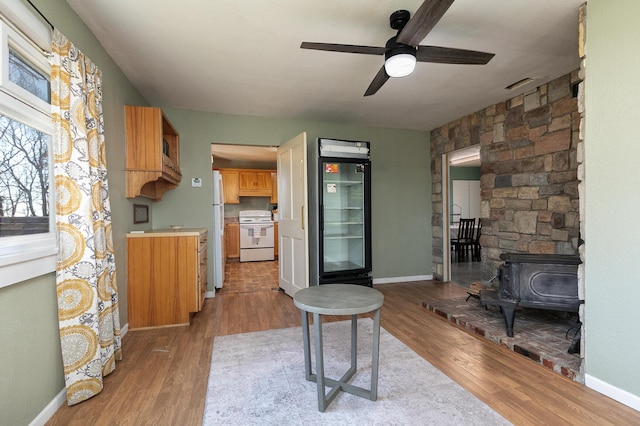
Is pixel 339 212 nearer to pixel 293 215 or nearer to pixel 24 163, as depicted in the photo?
pixel 293 215

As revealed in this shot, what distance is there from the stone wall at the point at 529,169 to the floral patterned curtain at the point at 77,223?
12.8ft

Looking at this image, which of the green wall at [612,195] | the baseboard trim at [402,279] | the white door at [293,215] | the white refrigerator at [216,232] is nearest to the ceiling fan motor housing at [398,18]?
the green wall at [612,195]

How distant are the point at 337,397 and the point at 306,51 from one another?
2473 millimetres

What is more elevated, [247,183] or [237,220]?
[247,183]

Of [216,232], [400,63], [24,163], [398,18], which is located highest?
[398,18]

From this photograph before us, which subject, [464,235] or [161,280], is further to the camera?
[464,235]

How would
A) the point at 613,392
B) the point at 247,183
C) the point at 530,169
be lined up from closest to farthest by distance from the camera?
1. the point at 613,392
2. the point at 530,169
3. the point at 247,183

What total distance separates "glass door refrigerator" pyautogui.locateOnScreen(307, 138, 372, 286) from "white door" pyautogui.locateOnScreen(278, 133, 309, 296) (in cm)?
20

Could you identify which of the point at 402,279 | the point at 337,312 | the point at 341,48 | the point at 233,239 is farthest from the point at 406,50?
the point at 233,239

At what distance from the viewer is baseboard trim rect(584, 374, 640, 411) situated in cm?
161

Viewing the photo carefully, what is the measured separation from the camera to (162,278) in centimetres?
280

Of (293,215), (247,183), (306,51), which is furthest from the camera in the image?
(247,183)

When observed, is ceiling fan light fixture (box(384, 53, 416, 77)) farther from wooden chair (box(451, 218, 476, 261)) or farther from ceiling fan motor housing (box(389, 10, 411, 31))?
wooden chair (box(451, 218, 476, 261))

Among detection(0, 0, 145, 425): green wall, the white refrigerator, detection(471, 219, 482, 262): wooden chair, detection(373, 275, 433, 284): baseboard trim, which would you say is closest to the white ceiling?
detection(0, 0, 145, 425): green wall
